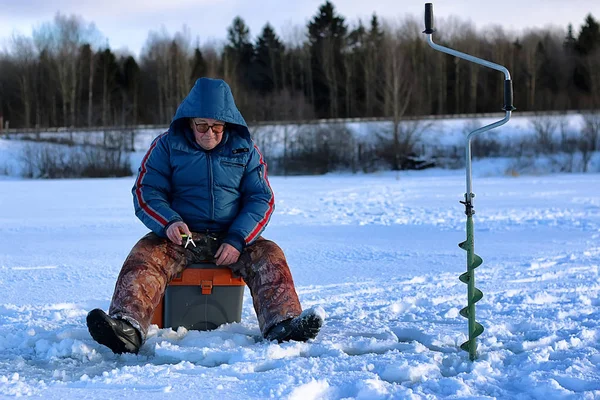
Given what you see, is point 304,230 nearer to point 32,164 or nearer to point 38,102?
point 32,164

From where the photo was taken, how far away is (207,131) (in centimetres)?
369

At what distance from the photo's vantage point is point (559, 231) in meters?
8.25

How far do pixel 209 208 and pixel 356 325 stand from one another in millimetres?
1026

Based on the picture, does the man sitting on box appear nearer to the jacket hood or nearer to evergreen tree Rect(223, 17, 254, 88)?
the jacket hood

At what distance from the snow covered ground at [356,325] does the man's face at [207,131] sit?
38.9 inches

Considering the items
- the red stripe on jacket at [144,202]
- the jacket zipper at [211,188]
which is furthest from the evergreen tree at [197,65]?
the jacket zipper at [211,188]

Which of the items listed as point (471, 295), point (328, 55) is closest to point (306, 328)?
point (471, 295)

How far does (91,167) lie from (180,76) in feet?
40.5

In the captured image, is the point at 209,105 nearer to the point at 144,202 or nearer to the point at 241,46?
the point at 144,202

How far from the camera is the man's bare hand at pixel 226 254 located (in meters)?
3.51

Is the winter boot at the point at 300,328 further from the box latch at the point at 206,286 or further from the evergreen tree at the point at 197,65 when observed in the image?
the evergreen tree at the point at 197,65

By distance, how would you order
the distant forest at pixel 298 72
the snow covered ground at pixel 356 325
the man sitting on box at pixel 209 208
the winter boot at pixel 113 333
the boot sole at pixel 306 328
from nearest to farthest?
1. the snow covered ground at pixel 356 325
2. the winter boot at pixel 113 333
3. the boot sole at pixel 306 328
4. the man sitting on box at pixel 209 208
5. the distant forest at pixel 298 72

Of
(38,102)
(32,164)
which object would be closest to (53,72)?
(38,102)

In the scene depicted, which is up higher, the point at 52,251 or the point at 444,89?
the point at 444,89
